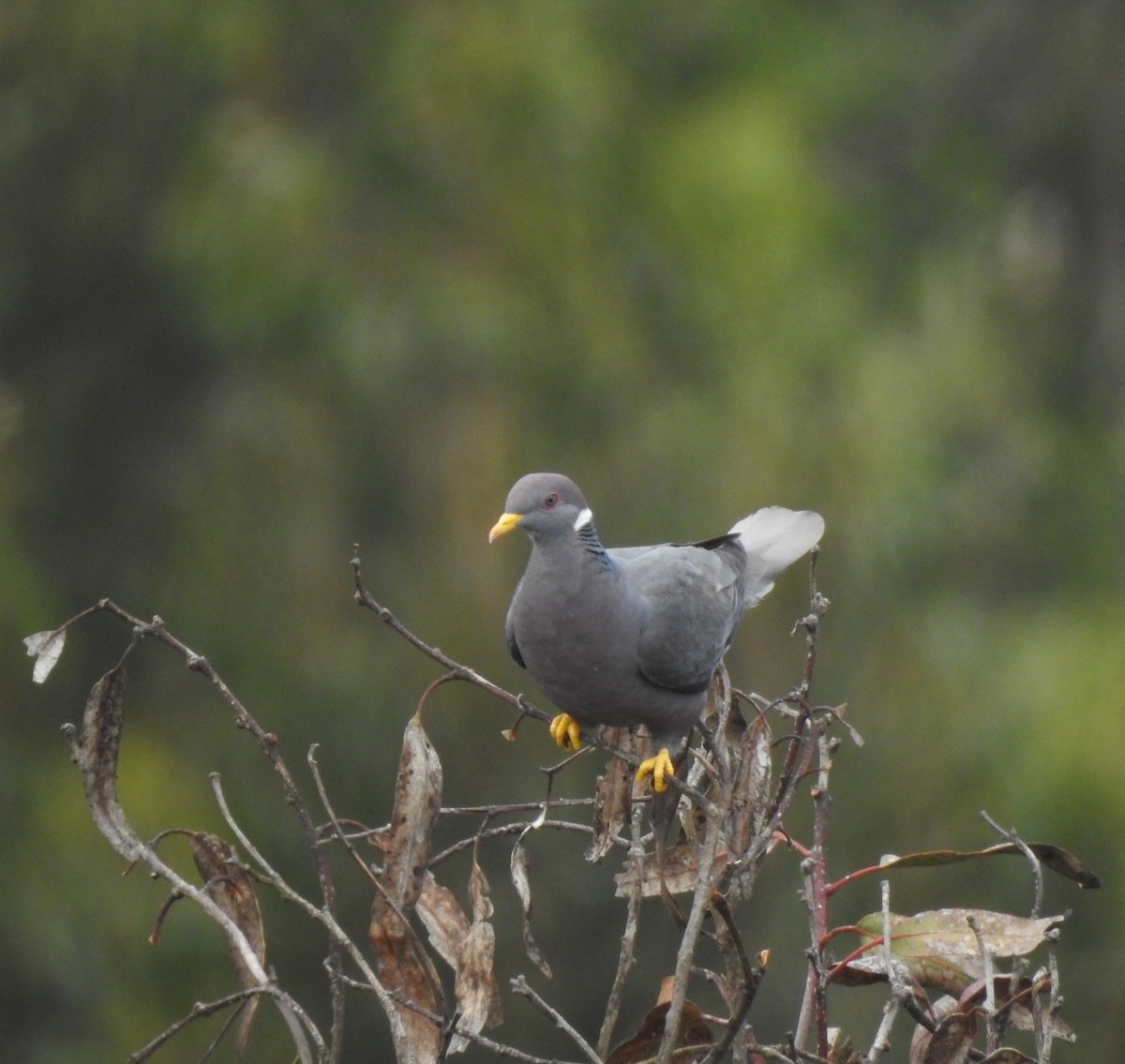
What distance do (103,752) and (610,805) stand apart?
690 millimetres

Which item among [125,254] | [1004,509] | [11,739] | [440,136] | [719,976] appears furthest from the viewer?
[1004,509]

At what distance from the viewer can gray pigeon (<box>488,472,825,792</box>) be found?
2.80 metres

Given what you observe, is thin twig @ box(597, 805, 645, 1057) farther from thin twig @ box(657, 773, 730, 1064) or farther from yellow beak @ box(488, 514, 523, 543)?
yellow beak @ box(488, 514, 523, 543)

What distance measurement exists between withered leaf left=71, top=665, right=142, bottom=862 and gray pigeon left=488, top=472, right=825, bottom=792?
858mm

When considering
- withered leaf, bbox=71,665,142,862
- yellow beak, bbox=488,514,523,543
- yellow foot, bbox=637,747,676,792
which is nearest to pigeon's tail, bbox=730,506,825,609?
yellow foot, bbox=637,747,676,792

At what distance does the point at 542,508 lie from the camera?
286 cm

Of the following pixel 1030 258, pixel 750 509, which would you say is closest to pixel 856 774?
pixel 750 509

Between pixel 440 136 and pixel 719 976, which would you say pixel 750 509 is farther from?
pixel 719 976

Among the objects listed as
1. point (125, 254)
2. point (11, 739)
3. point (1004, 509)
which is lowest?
point (1004, 509)

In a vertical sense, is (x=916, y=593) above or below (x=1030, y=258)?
below

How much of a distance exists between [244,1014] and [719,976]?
59 cm

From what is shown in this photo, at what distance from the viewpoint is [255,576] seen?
5219 millimetres

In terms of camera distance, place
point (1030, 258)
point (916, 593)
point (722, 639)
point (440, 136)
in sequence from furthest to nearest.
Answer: point (1030, 258), point (916, 593), point (440, 136), point (722, 639)

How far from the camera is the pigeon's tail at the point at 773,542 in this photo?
3586 millimetres
